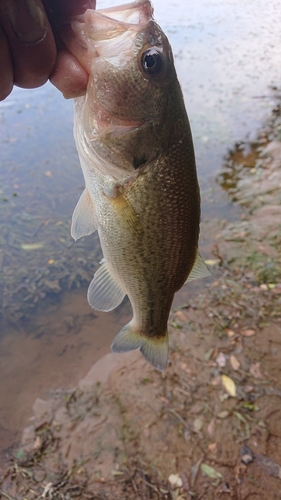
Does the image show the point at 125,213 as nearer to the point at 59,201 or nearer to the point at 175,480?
the point at 175,480

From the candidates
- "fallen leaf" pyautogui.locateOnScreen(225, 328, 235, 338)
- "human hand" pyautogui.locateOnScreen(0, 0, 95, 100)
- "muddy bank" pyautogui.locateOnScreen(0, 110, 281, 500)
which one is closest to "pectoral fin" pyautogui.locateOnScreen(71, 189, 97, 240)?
"human hand" pyautogui.locateOnScreen(0, 0, 95, 100)

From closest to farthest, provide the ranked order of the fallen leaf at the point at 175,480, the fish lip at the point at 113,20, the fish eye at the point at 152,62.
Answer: the fish lip at the point at 113,20, the fish eye at the point at 152,62, the fallen leaf at the point at 175,480

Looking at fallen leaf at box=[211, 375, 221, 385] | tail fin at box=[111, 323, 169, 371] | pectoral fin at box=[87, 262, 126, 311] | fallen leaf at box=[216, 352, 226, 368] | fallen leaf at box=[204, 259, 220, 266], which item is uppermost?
pectoral fin at box=[87, 262, 126, 311]

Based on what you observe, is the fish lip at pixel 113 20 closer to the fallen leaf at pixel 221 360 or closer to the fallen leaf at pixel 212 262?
the fallen leaf at pixel 221 360

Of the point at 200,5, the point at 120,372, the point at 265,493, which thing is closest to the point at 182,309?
the point at 120,372

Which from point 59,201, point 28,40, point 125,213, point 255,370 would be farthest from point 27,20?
point 59,201

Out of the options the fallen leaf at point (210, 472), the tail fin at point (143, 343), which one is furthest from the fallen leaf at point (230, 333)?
the tail fin at point (143, 343)

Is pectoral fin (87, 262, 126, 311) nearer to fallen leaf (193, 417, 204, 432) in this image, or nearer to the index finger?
the index finger
